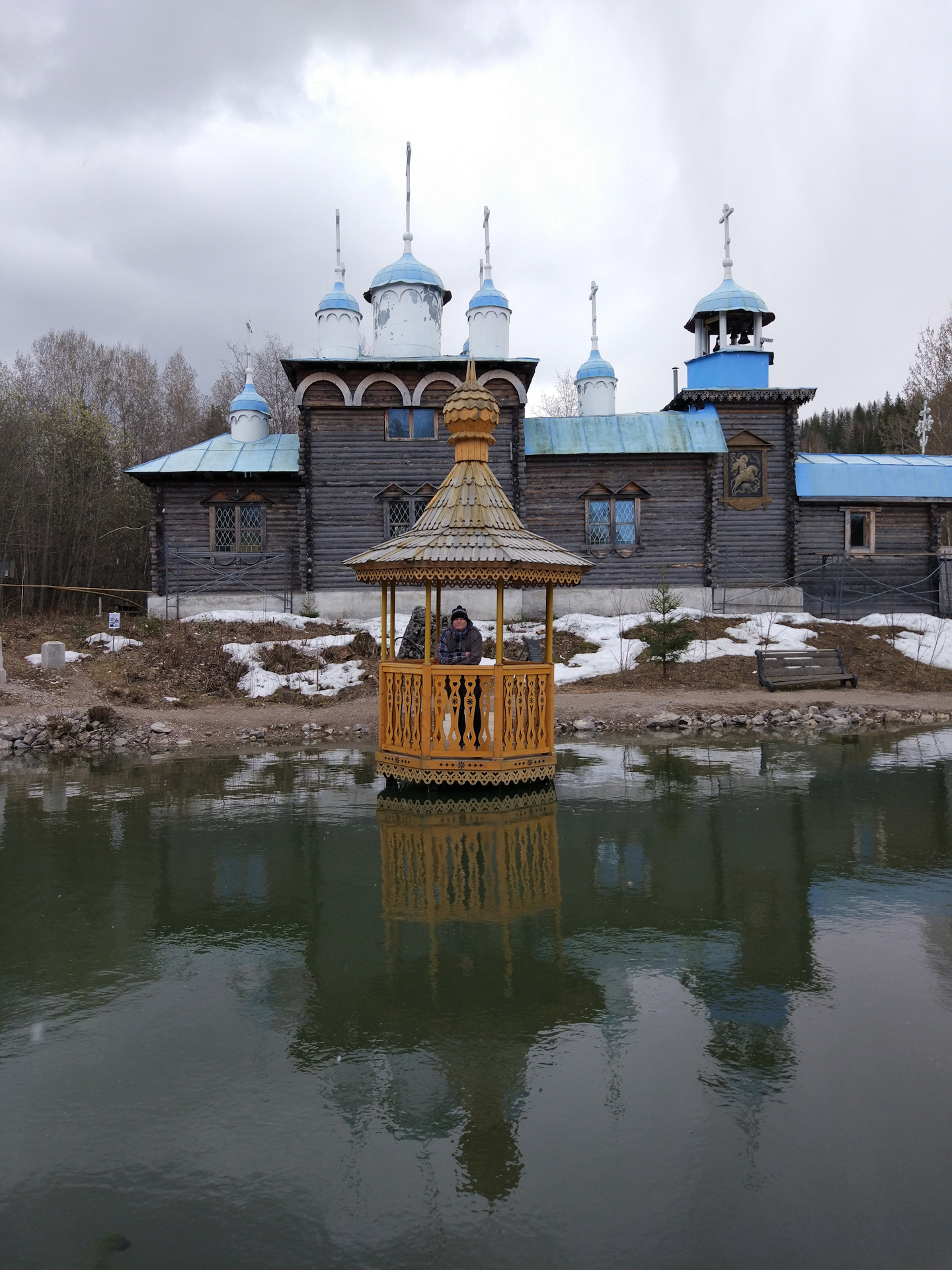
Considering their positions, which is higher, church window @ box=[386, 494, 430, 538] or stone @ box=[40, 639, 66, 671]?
church window @ box=[386, 494, 430, 538]

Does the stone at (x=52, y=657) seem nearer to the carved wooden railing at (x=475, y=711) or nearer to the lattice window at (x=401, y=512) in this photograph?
the lattice window at (x=401, y=512)

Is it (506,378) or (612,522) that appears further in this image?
(612,522)

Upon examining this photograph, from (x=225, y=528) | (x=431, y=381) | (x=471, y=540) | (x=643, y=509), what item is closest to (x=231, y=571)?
(x=225, y=528)

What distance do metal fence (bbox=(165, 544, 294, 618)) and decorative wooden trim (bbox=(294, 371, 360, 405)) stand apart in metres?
4.40

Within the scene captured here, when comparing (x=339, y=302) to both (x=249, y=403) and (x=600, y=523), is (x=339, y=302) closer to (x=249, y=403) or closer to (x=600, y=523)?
(x=249, y=403)

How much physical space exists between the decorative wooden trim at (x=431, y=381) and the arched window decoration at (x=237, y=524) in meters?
5.31

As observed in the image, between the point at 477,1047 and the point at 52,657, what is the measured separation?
16.3 meters

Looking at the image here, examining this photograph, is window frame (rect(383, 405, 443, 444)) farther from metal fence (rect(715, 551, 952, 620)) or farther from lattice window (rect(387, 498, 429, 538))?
metal fence (rect(715, 551, 952, 620))

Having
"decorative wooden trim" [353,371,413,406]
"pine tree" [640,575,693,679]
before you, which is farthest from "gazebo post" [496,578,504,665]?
"decorative wooden trim" [353,371,413,406]

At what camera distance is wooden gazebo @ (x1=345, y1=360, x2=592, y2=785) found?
9.38 meters

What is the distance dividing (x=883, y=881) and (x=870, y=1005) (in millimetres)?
2313

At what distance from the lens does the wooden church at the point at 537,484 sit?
79.2 ft

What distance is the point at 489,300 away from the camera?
2480 centimetres

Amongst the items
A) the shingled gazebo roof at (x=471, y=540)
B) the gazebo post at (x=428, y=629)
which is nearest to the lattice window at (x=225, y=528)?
the shingled gazebo roof at (x=471, y=540)
